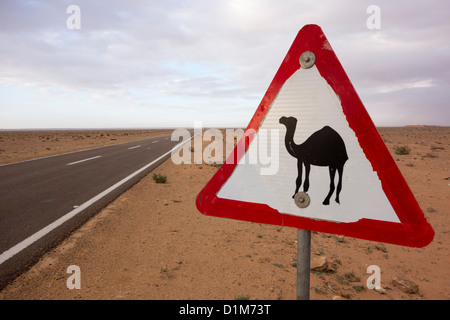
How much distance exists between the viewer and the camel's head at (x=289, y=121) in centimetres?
123

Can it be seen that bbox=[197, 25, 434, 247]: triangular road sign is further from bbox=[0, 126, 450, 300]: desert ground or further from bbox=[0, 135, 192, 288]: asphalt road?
bbox=[0, 135, 192, 288]: asphalt road

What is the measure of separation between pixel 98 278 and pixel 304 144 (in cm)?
283

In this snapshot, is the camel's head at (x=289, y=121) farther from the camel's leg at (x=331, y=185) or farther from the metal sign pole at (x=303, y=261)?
the metal sign pole at (x=303, y=261)

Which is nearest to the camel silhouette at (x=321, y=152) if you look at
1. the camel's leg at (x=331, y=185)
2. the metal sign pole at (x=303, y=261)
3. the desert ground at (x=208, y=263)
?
the camel's leg at (x=331, y=185)

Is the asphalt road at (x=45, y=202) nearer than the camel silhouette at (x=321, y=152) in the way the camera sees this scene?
No

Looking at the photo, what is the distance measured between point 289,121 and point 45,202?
5.98 m

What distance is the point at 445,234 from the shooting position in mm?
4504

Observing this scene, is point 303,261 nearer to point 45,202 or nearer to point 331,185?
point 331,185

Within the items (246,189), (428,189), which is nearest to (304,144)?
(246,189)

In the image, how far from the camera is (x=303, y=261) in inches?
47.6

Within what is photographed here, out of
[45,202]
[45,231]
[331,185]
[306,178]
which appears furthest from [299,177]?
[45,202]

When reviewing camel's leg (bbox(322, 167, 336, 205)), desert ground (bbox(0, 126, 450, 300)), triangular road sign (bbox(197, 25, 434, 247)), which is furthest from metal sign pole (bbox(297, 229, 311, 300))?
desert ground (bbox(0, 126, 450, 300))

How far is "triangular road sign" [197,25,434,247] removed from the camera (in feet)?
3.43

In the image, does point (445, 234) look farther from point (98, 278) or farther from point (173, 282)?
point (98, 278)
